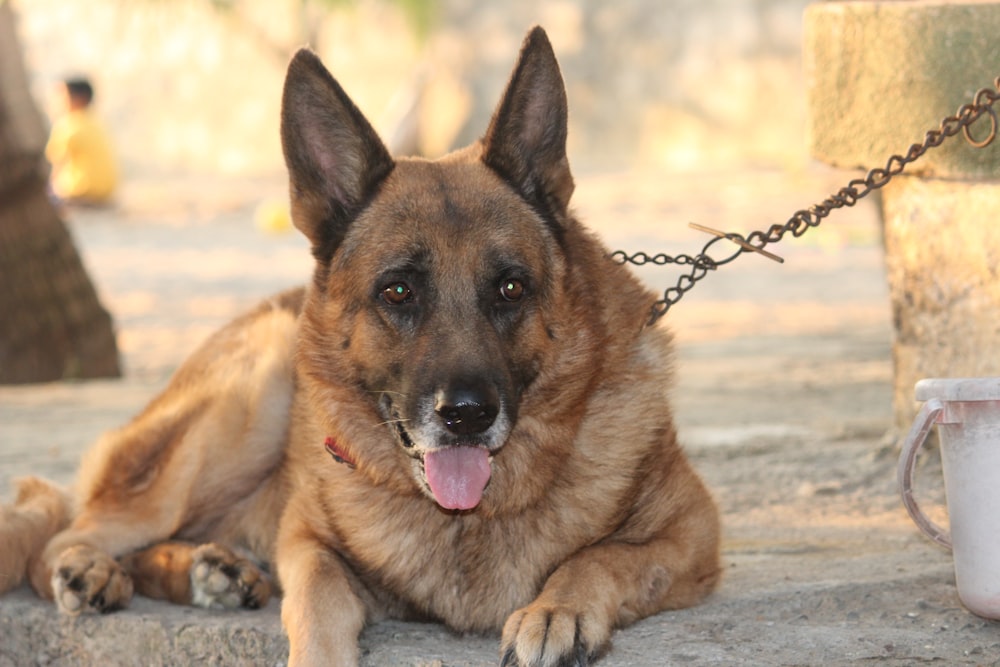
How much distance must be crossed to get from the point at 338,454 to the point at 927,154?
2.31 metres

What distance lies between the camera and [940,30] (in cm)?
452

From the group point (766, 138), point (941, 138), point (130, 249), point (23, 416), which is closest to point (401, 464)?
point (941, 138)

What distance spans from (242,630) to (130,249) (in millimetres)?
14761

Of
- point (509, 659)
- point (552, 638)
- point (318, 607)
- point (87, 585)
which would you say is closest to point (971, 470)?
point (552, 638)

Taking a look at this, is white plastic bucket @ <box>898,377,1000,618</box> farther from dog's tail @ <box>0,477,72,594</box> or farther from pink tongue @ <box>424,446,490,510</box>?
dog's tail @ <box>0,477,72,594</box>

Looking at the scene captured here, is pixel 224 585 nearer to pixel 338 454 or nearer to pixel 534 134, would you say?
pixel 338 454

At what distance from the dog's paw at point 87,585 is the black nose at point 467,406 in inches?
52.4

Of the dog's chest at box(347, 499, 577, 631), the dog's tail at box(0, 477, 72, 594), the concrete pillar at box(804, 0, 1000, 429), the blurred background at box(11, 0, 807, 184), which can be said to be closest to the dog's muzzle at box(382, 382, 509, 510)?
the dog's chest at box(347, 499, 577, 631)

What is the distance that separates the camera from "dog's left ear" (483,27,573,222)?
3.76 metres

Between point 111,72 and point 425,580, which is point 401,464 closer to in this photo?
point 425,580

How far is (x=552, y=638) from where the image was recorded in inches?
131

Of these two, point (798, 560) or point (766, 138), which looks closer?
point (798, 560)

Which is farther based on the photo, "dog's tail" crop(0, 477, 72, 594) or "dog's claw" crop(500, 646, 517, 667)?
"dog's tail" crop(0, 477, 72, 594)

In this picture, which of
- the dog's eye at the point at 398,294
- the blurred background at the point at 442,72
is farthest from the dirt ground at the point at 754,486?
the blurred background at the point at 442,72
